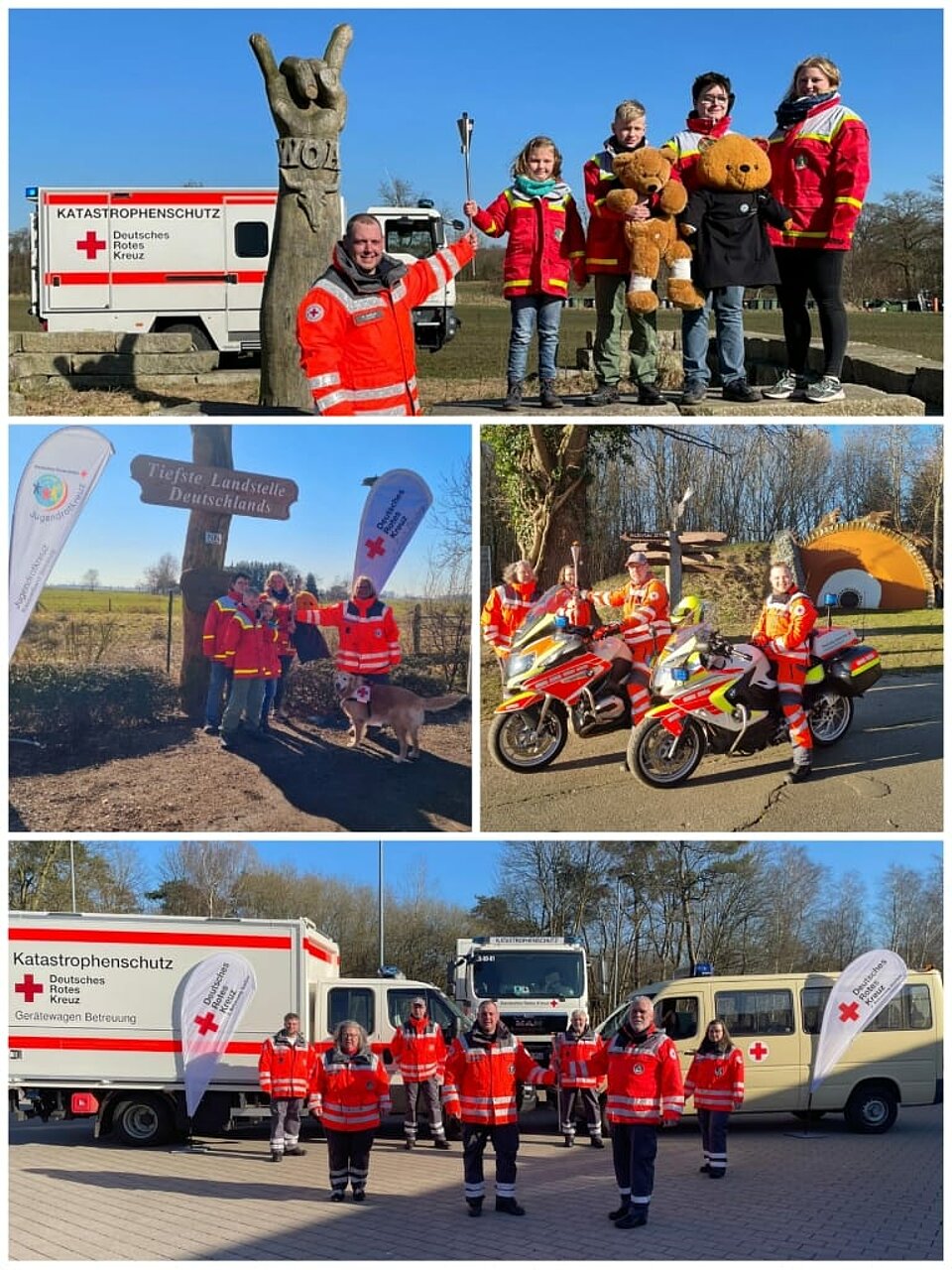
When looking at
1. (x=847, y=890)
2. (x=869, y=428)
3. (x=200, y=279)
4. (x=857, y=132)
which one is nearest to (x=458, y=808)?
(x=869, y=428)

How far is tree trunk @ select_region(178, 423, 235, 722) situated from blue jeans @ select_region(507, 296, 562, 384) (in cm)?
176

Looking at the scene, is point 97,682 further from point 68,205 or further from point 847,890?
point 68,205

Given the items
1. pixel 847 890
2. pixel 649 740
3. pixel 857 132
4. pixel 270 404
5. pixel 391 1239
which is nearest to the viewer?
pixel 391 1239

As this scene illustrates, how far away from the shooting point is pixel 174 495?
9.07m

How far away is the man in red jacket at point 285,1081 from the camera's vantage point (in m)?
10.9

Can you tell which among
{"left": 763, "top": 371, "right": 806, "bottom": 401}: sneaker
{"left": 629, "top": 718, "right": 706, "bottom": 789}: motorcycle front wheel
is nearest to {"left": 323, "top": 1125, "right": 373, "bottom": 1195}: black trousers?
{"left": 629, "top": 718, "right": 706, "bottom": 789}: motorcycle front wheel

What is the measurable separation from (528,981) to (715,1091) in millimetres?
3624

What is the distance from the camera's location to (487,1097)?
8.14m

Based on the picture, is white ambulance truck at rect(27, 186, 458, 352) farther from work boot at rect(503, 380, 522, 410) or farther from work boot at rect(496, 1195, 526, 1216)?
work boot at rect(496, 1195, 526, 1216)

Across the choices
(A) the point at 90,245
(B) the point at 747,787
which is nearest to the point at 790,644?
(B) the point at 747,787

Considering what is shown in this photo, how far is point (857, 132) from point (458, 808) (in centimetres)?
457

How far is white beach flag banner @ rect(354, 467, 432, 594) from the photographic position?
9.04 meters

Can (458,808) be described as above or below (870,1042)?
above

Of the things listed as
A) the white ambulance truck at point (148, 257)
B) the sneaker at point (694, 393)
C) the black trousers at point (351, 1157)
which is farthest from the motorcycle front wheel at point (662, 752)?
the white ambulance truck at point (148, 257)
